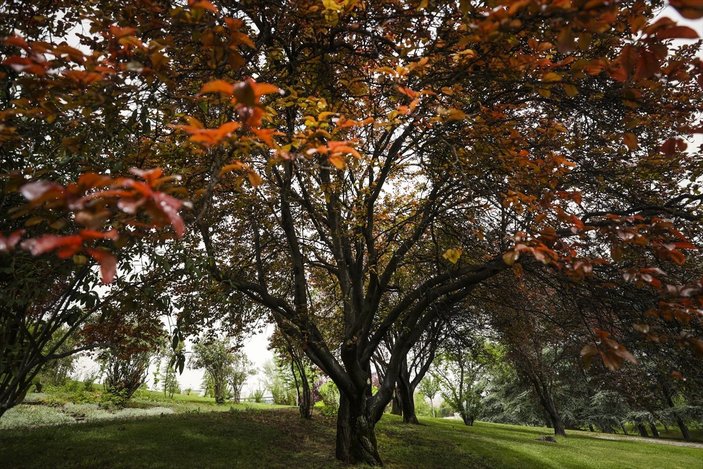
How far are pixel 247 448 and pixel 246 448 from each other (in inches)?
1.0

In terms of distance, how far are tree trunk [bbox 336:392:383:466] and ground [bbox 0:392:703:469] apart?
0.43m

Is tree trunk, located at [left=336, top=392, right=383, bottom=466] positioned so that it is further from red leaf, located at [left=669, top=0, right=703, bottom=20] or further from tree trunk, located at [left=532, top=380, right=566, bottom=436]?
tree trunk, located at [left=532, top=380, right=566, bottom=436]

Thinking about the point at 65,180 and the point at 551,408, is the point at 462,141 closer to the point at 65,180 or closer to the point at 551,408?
the point at 65,180

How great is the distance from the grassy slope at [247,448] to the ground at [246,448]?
0.02 meters

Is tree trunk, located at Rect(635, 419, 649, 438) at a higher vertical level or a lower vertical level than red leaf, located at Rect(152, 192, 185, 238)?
lower

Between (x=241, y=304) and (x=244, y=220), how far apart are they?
1967mm

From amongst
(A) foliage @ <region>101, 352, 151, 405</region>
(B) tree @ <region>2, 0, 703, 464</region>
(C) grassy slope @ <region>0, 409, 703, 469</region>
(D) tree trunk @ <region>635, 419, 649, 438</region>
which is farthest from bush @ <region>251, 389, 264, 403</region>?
(D) tree trunk @ <region>635, 419, 649, 438</region>

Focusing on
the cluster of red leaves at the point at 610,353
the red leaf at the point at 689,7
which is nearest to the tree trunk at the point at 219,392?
the cluster of red leaves at the point at 610,353

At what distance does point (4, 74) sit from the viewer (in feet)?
9.57

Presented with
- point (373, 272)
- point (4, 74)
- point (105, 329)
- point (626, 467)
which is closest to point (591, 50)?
point (373, 272)

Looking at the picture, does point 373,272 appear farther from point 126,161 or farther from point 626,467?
point 626,467

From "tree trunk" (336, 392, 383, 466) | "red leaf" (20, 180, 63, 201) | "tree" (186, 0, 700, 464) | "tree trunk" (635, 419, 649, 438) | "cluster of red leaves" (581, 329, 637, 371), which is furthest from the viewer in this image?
"tree trunk" (635, 419, 649, 438)

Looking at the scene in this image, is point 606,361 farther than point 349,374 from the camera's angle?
No

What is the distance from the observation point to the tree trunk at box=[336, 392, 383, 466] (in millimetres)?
7777
